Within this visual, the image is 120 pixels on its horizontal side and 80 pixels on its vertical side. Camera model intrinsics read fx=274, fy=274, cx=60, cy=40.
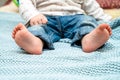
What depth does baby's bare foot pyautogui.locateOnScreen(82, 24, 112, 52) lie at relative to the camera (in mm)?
866

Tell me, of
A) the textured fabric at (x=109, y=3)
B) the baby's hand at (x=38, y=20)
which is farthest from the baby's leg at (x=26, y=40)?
the textured fabric at (x=109, y=3)

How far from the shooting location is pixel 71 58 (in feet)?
2.72

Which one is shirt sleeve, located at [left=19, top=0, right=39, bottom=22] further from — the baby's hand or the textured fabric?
the textured fabric

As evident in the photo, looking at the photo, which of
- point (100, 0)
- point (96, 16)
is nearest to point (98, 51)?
point (96, 16)

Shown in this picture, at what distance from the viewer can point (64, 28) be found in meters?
1.10

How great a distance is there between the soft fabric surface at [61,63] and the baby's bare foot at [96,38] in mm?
21

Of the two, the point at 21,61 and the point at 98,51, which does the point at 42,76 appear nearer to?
the point at 21,61

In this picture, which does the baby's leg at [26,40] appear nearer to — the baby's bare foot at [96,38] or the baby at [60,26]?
the baby at [60,26]

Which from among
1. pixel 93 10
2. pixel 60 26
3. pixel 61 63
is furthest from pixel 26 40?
pixel 93 10

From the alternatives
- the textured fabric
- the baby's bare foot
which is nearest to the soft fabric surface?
the baby's bare foot

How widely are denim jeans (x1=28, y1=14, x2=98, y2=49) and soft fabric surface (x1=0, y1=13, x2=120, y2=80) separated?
1.5 inches

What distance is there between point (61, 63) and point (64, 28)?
33 centimetres

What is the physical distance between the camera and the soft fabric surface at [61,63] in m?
0.70

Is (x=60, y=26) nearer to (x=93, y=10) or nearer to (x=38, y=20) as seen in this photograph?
(x=38, y=20)
